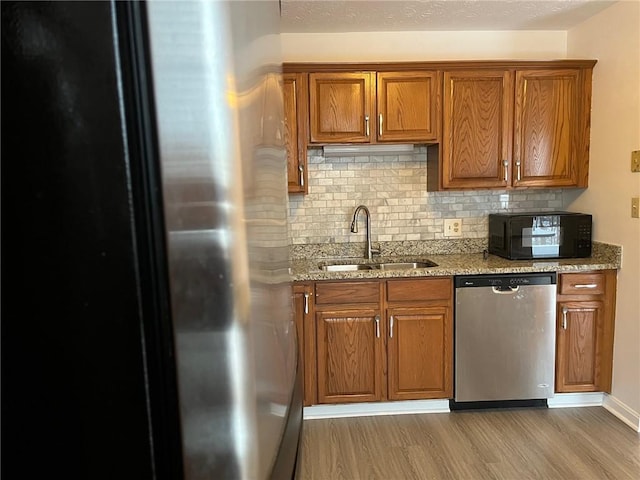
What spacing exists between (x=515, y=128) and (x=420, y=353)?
4.95ft

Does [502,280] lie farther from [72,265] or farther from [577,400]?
[72,265]

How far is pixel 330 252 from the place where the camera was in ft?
11.1

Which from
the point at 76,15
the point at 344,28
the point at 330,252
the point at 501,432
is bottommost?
the point at 501,432

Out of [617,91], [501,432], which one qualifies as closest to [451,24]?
[617,91]

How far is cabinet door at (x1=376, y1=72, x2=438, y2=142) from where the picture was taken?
→ 300 centimetres

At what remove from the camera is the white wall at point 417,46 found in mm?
3238

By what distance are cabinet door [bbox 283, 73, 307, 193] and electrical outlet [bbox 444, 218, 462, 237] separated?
3.53 feet

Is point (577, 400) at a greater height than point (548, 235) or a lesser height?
lesser

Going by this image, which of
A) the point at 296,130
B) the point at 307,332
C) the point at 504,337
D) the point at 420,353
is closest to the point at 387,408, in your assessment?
the point at 420,353

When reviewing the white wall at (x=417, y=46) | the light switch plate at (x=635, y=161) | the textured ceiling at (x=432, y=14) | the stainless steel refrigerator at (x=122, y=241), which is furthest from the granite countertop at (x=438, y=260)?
the stainless steel refrigerator at (x=122, y=241)

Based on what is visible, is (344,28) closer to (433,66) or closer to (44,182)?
(433,66)

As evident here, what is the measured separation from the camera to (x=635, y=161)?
2.73m

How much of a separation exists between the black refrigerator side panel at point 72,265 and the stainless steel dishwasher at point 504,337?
8.81 feet

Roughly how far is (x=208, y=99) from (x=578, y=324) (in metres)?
3.14
